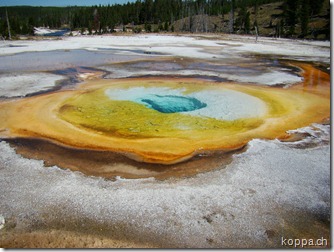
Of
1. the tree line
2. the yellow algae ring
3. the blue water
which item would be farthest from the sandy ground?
the tree line

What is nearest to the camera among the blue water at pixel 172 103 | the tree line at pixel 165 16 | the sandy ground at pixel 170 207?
the sandy ground at pixel 170 207

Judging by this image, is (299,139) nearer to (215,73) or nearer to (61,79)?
(215,73)

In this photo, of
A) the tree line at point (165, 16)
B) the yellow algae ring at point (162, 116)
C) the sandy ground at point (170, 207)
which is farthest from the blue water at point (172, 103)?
the tree line at point (165, 16)

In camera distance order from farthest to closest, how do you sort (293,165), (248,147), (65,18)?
(65,18) < (248,147) < (293,165)

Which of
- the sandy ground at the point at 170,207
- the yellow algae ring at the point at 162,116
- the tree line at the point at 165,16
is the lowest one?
the sandy ground at the point at 170,207

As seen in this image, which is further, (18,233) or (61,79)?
(61,79)

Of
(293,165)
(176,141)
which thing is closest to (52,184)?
(176,141)

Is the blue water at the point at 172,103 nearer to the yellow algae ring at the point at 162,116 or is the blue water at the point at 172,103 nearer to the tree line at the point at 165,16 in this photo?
the yellow algae ring at the point at 162,116
